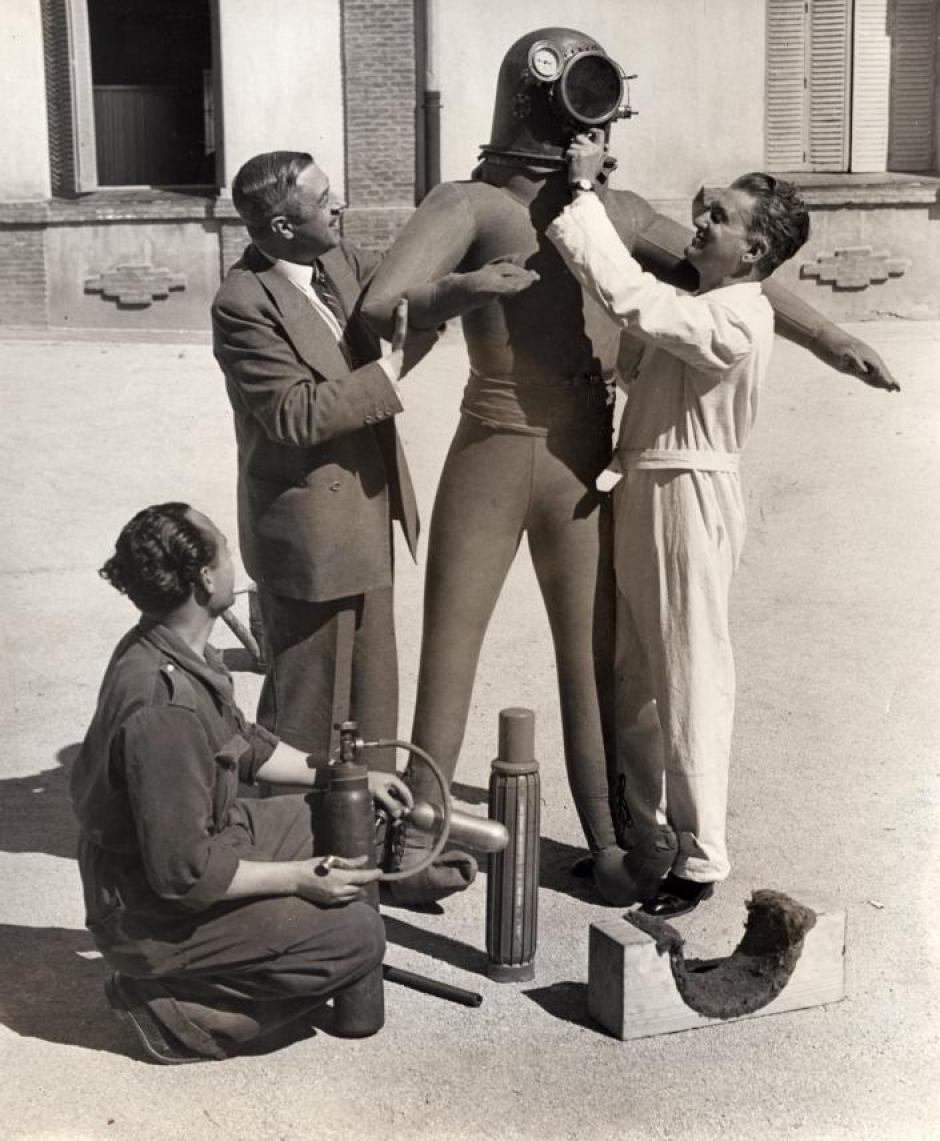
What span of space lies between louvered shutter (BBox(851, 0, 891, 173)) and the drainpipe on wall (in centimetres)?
361

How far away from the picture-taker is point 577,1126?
12.2ft

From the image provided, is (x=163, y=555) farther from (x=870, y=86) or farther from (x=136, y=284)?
(x=870, y=86)

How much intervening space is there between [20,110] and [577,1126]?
41.9 feet

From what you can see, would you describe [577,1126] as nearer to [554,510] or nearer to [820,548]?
[554,510]

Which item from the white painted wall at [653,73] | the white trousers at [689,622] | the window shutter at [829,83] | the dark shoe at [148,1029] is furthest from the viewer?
the window shutter at [829,83]

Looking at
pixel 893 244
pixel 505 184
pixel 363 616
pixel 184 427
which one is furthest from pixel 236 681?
pixel 893 244

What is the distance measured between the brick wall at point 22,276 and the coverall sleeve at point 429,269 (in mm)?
11218

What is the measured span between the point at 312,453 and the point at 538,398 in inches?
25.4

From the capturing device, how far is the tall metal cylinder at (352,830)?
3900 millimetres

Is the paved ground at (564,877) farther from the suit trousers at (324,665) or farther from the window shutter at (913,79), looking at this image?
the window shutter at (913,79)

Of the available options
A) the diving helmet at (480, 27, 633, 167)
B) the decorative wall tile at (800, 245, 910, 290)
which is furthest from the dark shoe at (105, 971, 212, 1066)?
the decorative wall tile at (800, 245, 910, 290)

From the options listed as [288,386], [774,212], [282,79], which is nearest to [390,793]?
[288,386]

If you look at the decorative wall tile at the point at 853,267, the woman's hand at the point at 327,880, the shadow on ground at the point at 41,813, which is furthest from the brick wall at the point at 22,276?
the woman's hand at the point at 327,880

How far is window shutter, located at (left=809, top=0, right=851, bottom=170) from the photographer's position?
15266 millimetres
